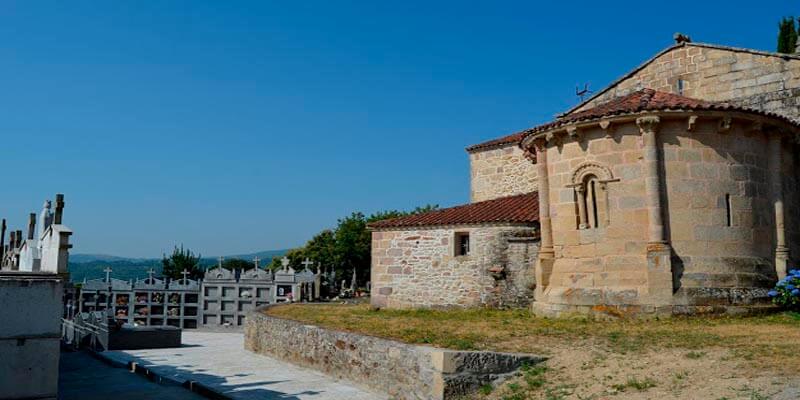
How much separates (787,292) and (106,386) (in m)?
14.2

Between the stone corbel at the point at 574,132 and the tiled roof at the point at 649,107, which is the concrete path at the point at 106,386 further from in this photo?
the tiled roof at the point at 649,107

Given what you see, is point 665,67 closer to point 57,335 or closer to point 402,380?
point 402,380

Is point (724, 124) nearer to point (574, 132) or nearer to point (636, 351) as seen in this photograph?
point (574, 132)

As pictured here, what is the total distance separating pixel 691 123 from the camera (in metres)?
13.2

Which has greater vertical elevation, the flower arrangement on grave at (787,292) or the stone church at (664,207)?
the stone church at (664,207)

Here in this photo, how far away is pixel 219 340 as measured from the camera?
21.7 meters

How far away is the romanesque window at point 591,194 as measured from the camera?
13.8 metres

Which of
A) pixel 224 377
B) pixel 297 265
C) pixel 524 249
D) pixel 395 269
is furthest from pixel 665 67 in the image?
pixel 297 265

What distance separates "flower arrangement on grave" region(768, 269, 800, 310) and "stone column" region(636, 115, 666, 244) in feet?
9.29

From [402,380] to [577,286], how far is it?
217 inches

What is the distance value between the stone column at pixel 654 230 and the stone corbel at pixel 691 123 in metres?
0.67

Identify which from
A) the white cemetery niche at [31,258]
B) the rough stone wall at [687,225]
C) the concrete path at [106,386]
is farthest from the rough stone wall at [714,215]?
the white cemetery niche at [31,258]

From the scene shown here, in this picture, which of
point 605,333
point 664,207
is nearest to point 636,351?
point 605,333

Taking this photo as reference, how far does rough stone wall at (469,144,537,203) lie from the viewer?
23594mm
